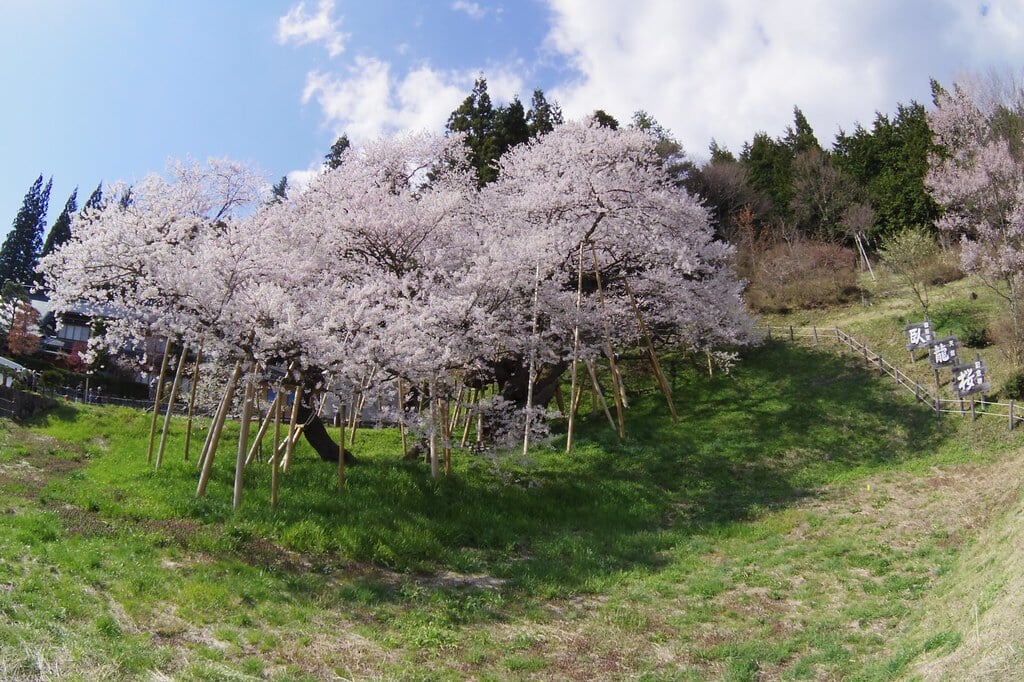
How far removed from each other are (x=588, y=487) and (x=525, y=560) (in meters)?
4.33

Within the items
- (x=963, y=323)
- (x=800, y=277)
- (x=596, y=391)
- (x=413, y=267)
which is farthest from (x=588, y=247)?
(x=800, y=277)

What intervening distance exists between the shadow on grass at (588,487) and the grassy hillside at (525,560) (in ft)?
0.26

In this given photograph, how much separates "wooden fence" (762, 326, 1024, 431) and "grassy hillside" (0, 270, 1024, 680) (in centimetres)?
66

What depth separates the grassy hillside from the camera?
8367 millimetres

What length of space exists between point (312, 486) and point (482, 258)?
23.2ft

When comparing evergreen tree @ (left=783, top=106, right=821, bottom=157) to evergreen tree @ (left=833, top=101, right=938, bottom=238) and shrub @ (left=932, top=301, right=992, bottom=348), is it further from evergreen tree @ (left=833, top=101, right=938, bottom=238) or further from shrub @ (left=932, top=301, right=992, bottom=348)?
shrub @ (left=932, top=301, right=992, bottom=348)

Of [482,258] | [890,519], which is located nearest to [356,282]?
[482,258]

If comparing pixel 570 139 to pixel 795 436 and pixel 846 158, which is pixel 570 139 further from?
pixel 846 158

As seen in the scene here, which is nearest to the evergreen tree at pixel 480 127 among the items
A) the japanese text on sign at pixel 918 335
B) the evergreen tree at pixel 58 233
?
the japanese text on sign at pixel 918 335

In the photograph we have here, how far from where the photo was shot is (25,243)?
4934cm

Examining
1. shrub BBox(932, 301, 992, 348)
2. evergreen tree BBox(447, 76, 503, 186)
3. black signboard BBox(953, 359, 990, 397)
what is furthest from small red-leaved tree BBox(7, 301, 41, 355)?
shrub BBox(932, 301, 992, 348)

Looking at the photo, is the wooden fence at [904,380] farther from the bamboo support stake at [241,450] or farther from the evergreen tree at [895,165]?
the bamboo support stake at [241,450]

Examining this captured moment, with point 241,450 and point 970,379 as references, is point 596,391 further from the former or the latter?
point 241,450

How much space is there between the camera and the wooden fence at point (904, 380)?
65.6 feet
